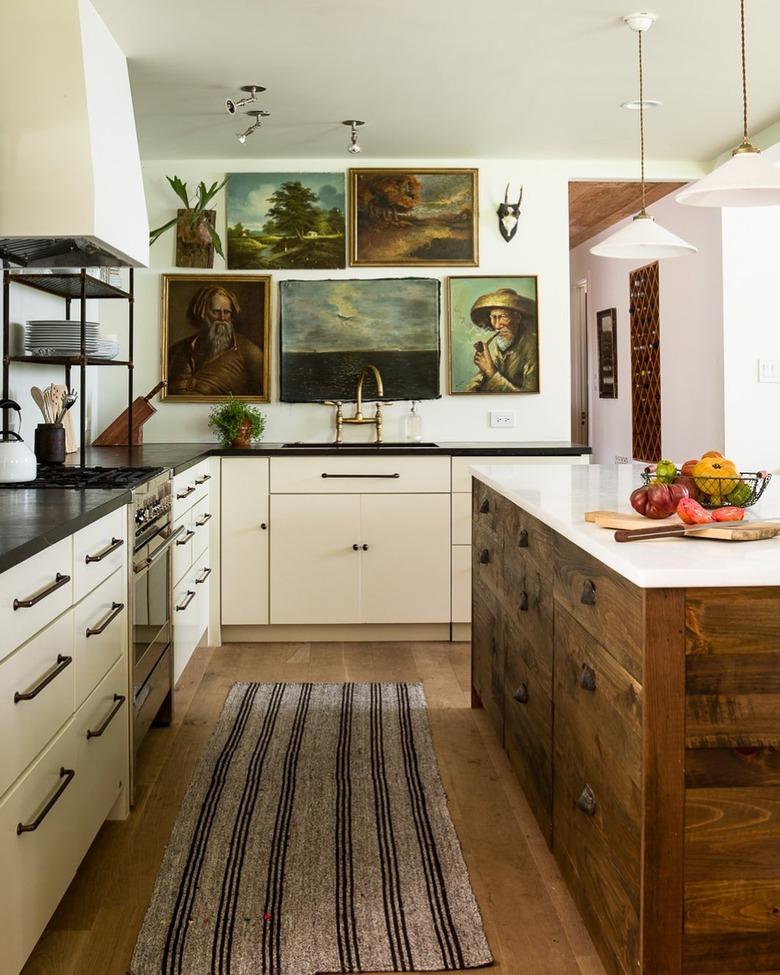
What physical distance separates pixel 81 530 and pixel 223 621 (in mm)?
2533

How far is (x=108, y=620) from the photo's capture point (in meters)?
2.45

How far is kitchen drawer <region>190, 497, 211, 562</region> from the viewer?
4.17 metres

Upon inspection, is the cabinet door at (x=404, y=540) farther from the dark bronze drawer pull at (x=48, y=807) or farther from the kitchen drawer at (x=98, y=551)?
the dark bronze drawer pull at (x=48, y=807)

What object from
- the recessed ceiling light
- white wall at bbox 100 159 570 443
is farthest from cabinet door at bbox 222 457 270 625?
the recessed ceiling light

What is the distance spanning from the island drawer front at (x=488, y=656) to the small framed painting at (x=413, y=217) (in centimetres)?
222

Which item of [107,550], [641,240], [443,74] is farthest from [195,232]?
[107,550]

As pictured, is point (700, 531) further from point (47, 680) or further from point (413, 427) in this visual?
point (413, 427)

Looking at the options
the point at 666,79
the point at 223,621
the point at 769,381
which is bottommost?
the point at 223,621

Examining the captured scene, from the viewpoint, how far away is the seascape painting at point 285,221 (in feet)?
16.7

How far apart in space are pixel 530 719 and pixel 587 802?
0.64 m

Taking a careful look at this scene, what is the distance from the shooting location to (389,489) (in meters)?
4.66

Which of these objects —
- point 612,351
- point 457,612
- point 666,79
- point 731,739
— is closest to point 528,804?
point 731,739

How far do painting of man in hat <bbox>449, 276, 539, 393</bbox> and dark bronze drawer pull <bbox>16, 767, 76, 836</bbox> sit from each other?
3.45 m

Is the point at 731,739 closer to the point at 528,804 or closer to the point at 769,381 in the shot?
the point at 528,804
